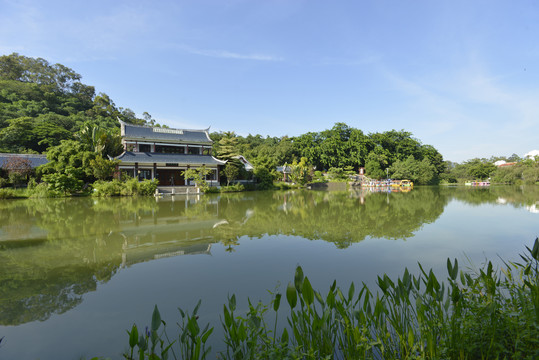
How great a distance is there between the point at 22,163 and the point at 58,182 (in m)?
4.18

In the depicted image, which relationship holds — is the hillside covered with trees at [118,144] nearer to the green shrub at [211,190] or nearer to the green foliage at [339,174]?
the green foliage at [339,174]

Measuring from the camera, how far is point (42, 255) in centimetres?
482

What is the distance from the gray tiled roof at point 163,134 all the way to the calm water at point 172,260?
15.1 metres

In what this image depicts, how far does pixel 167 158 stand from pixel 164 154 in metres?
0.85

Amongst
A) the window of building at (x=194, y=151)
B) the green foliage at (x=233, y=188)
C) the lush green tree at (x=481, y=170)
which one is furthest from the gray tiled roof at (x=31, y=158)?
the lush green tree at (x=481, y=170)

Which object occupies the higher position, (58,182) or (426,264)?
(58,182)

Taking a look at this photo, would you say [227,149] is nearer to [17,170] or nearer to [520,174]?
[17,170]

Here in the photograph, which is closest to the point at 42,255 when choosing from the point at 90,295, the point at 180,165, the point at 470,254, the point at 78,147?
the point at 90,295

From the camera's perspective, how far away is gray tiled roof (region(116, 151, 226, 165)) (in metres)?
20.4

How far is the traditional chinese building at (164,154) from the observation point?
2098 centimetres

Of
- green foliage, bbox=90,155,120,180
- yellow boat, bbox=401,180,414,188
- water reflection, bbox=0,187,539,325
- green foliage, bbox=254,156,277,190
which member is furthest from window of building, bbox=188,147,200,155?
yellow boat, bbox=401,180,414,188

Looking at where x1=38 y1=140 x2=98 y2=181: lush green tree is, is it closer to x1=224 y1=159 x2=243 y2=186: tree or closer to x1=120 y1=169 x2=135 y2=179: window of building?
x1=120 y1=169 x2=135 y2=179: window of building

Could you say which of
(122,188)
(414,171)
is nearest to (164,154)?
(122,188)

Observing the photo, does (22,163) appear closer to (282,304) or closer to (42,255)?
(42,255)
